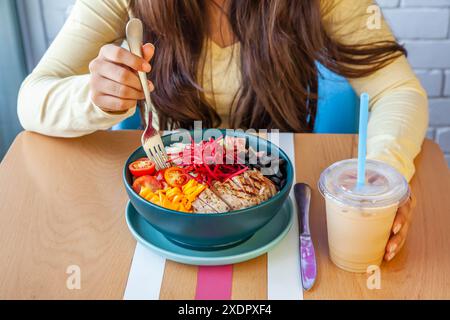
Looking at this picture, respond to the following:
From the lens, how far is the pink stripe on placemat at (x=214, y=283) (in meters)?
0.69

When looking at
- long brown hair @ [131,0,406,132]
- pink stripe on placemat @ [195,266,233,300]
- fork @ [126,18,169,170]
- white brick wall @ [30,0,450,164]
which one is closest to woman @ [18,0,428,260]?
long brown hair @ [131,0,406,132]

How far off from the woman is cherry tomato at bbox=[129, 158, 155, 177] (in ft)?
0.75

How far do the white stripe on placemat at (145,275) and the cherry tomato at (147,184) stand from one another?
3.3 inches

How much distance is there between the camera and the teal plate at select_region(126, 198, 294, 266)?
2.38 feet

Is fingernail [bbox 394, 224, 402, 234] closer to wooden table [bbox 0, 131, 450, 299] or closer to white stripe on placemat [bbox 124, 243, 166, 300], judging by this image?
wooden table [bbox 0, 131, 450, 299]

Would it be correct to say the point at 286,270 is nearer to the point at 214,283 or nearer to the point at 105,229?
the point at 214,283

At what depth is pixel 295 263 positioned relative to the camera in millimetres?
749

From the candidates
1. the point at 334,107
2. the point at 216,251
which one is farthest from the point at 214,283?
the point at 334,107

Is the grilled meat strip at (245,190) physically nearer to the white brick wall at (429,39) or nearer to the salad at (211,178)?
the salad at (211,178)

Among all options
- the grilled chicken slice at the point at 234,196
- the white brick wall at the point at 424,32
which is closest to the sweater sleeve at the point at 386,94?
the grilled chicken slice at the point at 234,196

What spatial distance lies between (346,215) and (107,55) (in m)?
0.44
